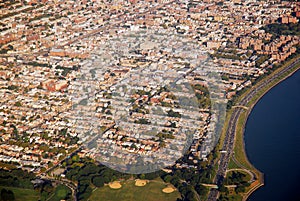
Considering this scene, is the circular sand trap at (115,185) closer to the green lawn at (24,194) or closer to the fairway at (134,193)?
the fairway at (134,193)

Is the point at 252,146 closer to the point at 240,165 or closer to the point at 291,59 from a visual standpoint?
the point at 240,165

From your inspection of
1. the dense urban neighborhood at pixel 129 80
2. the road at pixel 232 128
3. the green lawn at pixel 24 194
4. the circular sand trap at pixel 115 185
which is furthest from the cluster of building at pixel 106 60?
the circular sand trap at pixel 115 185

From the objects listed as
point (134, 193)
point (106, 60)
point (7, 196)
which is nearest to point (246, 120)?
point (134, 193)

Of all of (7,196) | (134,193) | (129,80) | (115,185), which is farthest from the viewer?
(129,80)

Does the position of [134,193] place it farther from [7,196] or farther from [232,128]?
[232,128]

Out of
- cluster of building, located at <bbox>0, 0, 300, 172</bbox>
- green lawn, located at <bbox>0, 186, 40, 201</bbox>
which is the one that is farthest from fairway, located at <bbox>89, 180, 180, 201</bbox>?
cluster of building, located at <bbox>0, 0, 300, 172</bbox>

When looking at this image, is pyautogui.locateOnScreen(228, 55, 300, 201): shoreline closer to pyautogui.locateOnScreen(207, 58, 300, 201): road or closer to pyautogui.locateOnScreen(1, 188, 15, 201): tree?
pyautogui.locateOnScreen(207, 58, 300, 201): road
